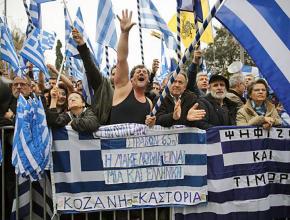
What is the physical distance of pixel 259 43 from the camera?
5.05 metres

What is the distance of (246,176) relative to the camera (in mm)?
5512

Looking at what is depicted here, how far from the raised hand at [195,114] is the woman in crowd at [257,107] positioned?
74 cm

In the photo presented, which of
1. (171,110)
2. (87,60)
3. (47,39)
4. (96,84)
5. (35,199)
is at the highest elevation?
(47,39)

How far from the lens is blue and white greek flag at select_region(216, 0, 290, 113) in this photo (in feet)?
16.3

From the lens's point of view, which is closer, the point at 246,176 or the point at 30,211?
the point at 30,211

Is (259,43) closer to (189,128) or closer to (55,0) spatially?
(189,128)

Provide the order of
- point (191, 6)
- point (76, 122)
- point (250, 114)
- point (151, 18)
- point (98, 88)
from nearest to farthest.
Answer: point (76, 122), point (250, 114), point (98, 88), point (191, 6), point (151, 18)

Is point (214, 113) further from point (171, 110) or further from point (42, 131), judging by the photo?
point (42, 131)

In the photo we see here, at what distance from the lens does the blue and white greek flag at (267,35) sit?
16.3 feet

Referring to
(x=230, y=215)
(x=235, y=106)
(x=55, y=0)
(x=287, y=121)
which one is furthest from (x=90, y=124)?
(x=55, y=0)

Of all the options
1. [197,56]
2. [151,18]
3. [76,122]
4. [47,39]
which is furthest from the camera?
[151,18]

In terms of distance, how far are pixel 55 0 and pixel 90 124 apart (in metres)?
4.10

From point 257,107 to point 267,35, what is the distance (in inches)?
50.3

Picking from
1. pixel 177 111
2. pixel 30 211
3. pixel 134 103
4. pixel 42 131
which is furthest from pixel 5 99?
pixel 177 111
